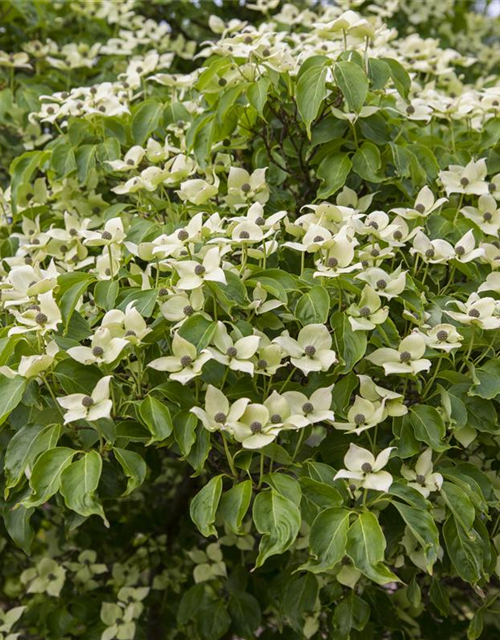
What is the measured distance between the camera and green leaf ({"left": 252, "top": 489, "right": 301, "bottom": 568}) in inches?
55.1

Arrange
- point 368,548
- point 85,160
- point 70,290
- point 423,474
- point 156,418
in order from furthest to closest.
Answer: point 85,160 → point 70,290 → point 423,474 → point 156,418 → point 368,548

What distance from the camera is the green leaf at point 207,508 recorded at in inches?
57.4

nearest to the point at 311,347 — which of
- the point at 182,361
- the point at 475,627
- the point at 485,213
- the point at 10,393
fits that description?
the point at 182,361

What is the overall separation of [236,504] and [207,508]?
5 centimetres

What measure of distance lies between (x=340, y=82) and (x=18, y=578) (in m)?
2.03

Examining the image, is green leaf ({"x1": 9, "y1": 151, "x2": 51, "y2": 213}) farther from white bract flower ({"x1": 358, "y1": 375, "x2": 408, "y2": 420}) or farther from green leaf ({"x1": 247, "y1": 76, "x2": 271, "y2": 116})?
white bract flower ({"x1": 358, "y1": 375, "x2": 408, "y2": 420})

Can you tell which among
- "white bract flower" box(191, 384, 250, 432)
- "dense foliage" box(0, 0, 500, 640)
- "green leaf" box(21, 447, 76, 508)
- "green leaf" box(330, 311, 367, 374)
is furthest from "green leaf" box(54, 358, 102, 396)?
"green leaf" box(330, 311, 367, 374)

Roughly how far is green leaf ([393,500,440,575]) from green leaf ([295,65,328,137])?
829 mm

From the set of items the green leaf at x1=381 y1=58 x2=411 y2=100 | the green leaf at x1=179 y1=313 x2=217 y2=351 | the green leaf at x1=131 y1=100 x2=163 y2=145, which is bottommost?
the green leaf at x1=179 y1=313 x2=217 y2=351

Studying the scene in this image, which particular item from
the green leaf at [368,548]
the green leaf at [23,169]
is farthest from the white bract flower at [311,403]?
the green leaf at [23,169]

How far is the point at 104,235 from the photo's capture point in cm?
177

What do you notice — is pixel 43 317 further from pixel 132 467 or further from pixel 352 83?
pixel 352 83

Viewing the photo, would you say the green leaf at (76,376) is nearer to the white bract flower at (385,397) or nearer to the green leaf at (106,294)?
the green leaf at (106,294)

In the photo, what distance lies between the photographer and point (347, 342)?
1586mm
